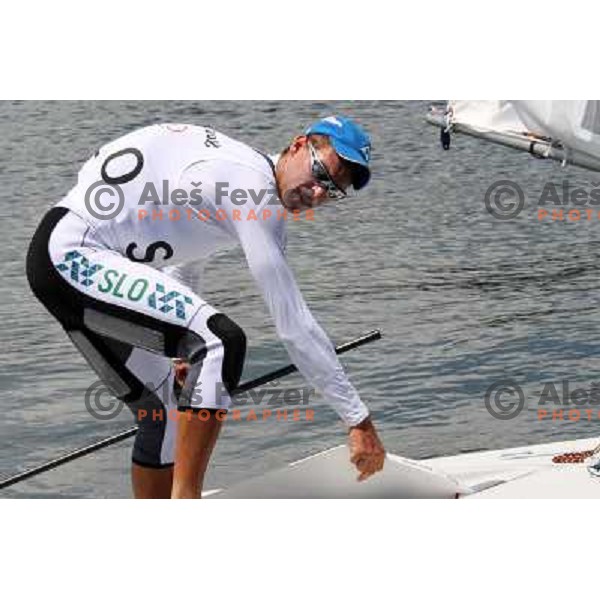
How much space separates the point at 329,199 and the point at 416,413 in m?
4.79

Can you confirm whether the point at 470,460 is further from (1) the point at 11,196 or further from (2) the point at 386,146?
(2) the point at 386,146

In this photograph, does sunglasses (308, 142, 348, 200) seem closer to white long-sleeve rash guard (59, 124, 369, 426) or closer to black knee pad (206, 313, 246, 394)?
white long-sleeve rash guard (59, 124, 369, 426)

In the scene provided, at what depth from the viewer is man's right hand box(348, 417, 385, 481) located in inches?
198

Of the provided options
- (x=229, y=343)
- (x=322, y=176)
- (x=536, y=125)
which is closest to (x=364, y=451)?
(x=229, y=343)

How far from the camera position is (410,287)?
1282 cm

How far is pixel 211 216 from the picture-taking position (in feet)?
17.1

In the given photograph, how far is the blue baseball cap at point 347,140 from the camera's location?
516 cm

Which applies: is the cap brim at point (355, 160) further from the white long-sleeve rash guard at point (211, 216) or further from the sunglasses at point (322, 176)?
the white long-sleeve rash guard at point (211, 216)

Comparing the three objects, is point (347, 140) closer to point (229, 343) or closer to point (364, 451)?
point (229, 343)

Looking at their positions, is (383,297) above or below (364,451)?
below

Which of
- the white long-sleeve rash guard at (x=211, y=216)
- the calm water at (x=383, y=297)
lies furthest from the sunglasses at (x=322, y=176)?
the calm water at (x=383, y=297)

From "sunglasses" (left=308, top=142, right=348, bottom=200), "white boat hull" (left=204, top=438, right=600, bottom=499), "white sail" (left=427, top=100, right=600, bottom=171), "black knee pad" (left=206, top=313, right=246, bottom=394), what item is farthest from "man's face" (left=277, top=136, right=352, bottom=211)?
"white sail" (left=427, top=100, right=600, bottom=171)

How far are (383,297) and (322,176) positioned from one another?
7399 mm

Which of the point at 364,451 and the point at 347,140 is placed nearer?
the point at 364,451
